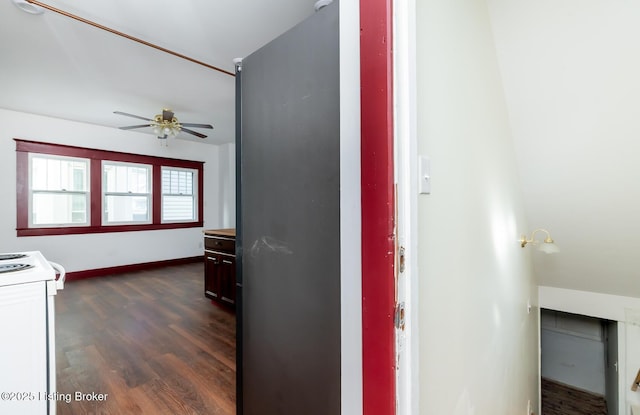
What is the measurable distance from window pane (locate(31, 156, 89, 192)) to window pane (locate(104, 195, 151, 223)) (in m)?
0.45

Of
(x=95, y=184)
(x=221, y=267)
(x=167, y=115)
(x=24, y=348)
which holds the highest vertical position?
(x=167, y=115)

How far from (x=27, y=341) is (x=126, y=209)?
4709mm

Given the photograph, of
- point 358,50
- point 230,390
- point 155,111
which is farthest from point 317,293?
point 155,111

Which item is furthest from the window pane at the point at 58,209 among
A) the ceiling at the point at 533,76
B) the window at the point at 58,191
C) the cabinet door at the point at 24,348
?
the cabinet door at the point at 24,348

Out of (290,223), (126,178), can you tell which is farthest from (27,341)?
(126,178)

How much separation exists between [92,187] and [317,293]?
5.26 metres

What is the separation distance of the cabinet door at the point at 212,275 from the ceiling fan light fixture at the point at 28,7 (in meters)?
2.55

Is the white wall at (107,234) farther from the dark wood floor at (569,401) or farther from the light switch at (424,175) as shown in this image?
the dark wood floor at (569,401)

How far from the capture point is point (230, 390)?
6.23 feet

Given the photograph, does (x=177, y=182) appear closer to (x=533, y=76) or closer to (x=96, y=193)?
(x=96, y=193)

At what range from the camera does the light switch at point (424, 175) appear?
30.8 inches

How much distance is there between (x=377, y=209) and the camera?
729mm

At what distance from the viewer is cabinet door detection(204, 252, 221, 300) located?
11.4 ft

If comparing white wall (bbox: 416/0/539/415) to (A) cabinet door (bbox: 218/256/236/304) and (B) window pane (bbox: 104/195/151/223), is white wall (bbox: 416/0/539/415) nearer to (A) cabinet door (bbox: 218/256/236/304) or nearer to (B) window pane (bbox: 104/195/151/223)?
(A) cabinet door (bbox: 218/256/236/304)
